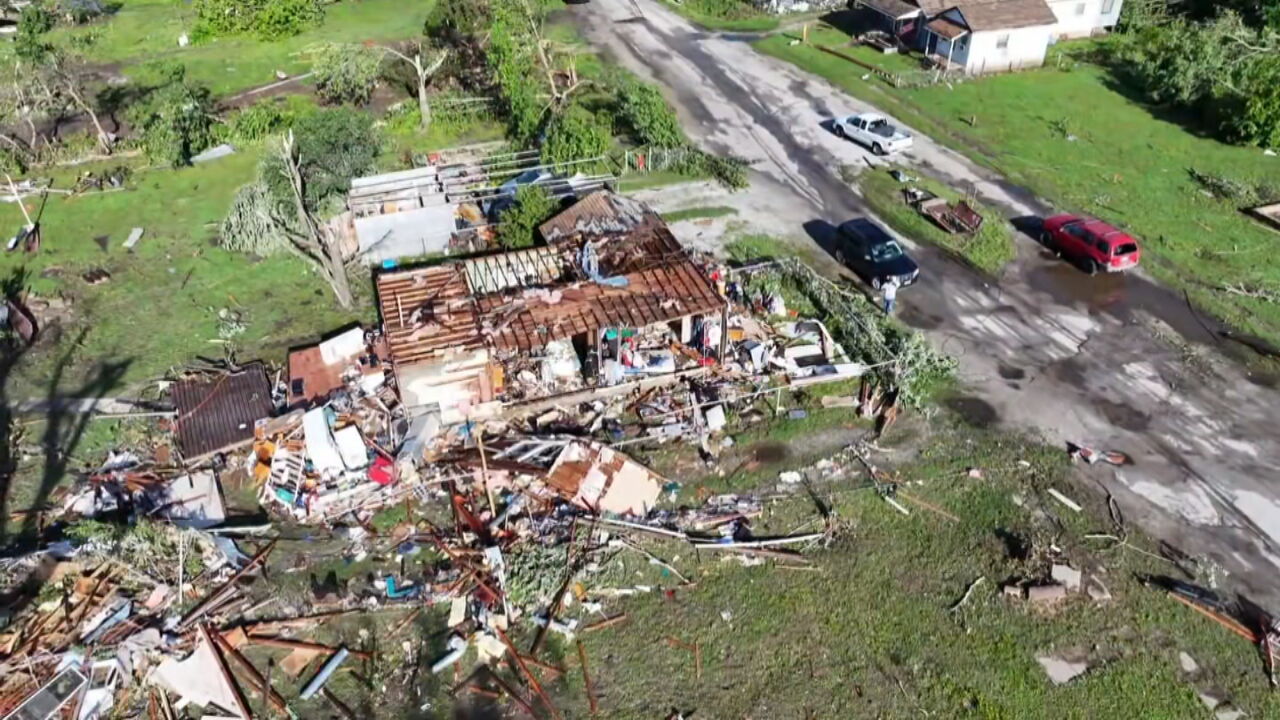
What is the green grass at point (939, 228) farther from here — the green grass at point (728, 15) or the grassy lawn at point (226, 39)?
the grassy lawn at point (226, 39)

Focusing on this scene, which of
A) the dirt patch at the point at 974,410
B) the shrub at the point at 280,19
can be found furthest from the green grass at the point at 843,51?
the shrub at the point at 280,19

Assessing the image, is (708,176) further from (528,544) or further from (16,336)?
(16,336)

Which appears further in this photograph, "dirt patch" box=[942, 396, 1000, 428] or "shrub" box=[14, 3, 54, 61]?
"shrub" box=[14, 3, 54, 61]

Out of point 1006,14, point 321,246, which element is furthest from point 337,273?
point 1006,14

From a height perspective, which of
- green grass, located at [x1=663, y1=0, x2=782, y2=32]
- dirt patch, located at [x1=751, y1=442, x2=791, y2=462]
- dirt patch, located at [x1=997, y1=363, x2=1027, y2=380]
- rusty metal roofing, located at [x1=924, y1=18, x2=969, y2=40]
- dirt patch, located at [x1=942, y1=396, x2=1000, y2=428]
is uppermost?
rusty metal roofing, located at [x1=924, y1=18, x2=969, y2=40]

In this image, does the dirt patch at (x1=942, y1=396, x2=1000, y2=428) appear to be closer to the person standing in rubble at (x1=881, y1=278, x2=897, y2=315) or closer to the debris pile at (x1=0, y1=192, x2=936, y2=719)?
the debris pile at (x1=0, y1=192, x2=936, y2=719)

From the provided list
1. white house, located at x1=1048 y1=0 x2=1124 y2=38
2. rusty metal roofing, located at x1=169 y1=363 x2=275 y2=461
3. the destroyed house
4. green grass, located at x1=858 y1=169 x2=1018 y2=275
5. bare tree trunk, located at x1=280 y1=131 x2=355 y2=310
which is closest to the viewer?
rusty metal roofing, located at x1=169 y1=363 x2=275 y2=461

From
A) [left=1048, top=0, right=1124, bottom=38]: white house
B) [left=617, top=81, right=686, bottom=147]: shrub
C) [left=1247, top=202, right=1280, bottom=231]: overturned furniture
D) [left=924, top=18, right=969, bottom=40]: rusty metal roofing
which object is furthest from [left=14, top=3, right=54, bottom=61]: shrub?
[left=1048, top=0, right=1124, bottom=38]: white house
